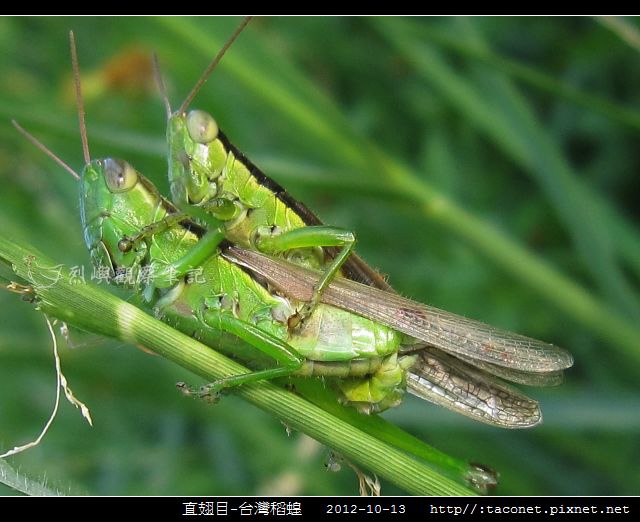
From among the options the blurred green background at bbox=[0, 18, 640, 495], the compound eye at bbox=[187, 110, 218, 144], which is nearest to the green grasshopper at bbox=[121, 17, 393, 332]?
the compound eye at bbox=[187, 110, 218, 144]

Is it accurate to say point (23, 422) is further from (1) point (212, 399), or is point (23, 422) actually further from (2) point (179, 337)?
(2) point (179, 337)

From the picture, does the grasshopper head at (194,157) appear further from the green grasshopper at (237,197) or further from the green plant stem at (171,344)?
the green plant stem at (171,344)

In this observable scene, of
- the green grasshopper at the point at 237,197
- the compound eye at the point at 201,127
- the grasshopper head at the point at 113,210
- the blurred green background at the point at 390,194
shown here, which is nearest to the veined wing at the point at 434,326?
the green grasshopper at the point at 237,197

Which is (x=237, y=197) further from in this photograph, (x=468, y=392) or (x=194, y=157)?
(x=468, y=392)

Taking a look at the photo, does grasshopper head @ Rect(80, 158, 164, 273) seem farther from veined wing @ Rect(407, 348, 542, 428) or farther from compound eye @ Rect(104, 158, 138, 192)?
veined wing @ Rect(407, 348, 542, 428)

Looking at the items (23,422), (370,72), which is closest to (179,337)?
(23,422)

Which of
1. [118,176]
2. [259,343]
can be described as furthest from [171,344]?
[118,176]
